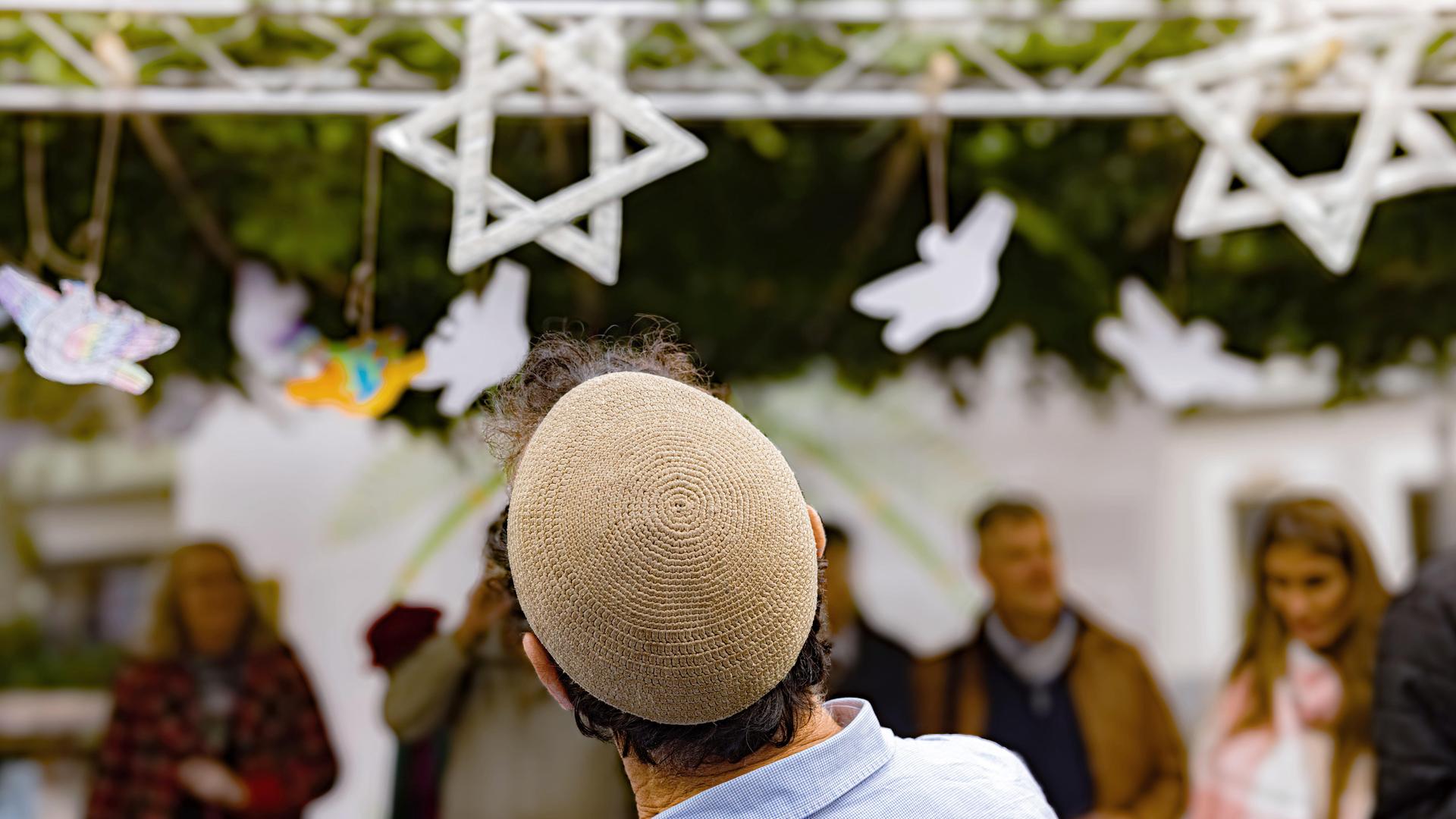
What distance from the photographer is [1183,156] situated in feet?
8.93

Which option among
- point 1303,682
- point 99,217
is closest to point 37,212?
point 99,217

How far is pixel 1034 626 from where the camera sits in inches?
120

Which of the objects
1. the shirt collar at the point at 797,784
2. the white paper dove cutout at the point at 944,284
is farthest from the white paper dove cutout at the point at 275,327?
the shirt collar at the point at 797,784

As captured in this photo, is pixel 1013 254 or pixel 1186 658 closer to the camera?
pixel 1013 254

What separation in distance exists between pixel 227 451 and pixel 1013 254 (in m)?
2.31

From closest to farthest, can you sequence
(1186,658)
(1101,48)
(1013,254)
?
(1101,48)
(1013,254)
(1186,658)

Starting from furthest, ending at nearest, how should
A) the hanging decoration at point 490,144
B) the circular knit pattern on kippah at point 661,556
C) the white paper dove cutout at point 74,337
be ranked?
the hanging decoration at point 490,144 → the white paper dove cutout at point 74,337 → the circular knit pattern on kippah at point 661,556

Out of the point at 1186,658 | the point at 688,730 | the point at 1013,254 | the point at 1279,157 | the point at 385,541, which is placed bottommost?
the point at 1186,658

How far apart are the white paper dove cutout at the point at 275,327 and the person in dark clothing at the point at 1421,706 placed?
1.75 meters

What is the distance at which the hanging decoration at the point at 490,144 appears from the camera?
1675 millimetres

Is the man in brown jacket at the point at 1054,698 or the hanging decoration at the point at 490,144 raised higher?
the hanging decoration at the point at 490,144

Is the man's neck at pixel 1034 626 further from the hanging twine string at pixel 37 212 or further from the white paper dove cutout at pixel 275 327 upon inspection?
the hanging twine string at pixel 37 212

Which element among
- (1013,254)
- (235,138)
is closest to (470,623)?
(235,138)

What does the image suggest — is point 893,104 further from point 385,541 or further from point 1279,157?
point 385,541
